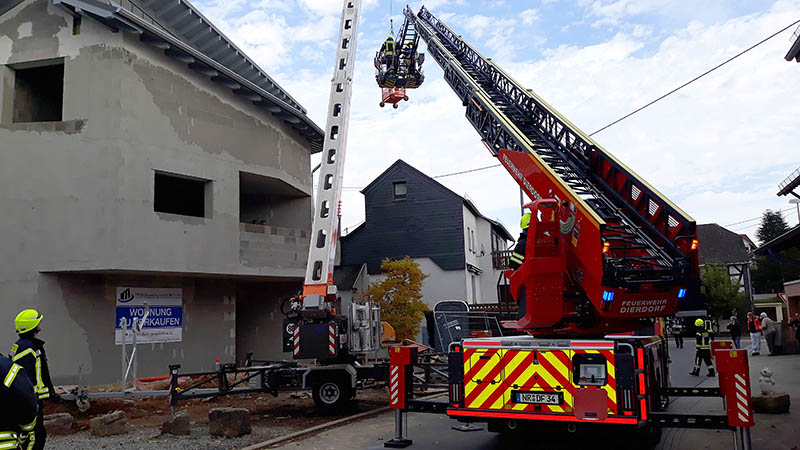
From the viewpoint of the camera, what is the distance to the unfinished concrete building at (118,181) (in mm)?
14305

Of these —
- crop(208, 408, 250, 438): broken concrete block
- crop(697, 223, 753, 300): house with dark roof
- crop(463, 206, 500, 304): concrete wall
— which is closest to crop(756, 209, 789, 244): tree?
crop(697, 223, 753, 300): house with dark roof

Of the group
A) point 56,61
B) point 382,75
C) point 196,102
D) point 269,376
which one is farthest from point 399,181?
point 269,376

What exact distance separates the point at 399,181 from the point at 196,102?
57.3ft

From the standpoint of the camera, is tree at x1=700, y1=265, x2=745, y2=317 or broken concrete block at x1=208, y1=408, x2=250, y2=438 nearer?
broken concrete block at x1=208, y1=408, x2=250, y2=438

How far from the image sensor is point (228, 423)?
922cm

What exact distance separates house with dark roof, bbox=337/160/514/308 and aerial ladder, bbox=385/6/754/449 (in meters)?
22.5

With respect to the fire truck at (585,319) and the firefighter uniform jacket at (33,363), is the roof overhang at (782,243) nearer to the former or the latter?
the fire truck at (585,319)

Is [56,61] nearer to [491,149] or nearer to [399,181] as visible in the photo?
[491,149]

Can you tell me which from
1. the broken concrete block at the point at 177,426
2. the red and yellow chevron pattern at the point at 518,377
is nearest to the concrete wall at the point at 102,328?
the broken concrete block at the point at 177,426

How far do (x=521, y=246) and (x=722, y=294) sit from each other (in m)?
41.0

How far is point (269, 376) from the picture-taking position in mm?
11203

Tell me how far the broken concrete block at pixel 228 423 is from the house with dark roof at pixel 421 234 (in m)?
22.2

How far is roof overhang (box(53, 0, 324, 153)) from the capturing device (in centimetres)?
1470

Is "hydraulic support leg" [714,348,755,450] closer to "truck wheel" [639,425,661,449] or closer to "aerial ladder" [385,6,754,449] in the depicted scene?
"aerial ladder" [385,6,754,449]
